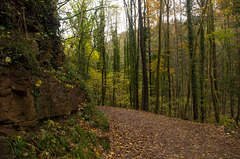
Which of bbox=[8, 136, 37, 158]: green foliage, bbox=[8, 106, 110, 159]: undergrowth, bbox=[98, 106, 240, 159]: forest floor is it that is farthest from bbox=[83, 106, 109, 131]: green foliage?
bbox=[8, 136, 37, 158]: green foliage

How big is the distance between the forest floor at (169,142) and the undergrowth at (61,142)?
2.02ft

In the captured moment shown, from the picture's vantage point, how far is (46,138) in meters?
2.90

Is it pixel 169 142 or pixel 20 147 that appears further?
pixel 169 142

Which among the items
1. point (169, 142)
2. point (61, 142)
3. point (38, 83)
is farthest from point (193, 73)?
point (38, 83)

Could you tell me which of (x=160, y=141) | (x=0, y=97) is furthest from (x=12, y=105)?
(x=160, y=141)

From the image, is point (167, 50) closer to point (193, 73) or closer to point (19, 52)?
point (193, 73)

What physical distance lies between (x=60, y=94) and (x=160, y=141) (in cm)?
476

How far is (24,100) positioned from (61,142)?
4.04ft

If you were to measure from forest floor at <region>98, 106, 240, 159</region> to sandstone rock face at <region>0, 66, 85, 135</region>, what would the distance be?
2194 millimetres

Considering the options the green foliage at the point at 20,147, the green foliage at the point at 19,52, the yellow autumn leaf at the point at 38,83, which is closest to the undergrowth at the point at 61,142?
the green foliage at the point at 20,147

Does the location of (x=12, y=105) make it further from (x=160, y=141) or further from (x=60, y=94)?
(x=160, y=141)

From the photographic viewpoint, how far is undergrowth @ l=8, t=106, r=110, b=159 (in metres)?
2.34

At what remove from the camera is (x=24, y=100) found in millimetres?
2799

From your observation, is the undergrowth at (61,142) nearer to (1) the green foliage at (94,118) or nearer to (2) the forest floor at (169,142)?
(1) the green foliage at (94,118)
